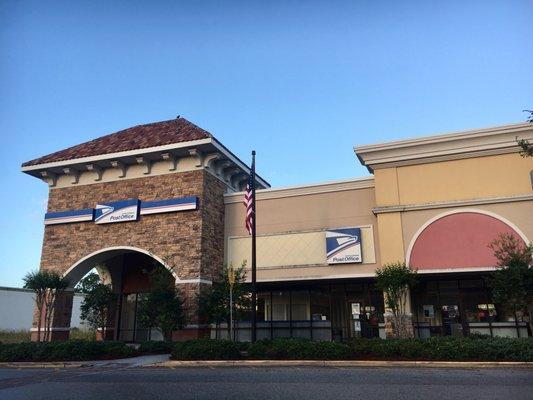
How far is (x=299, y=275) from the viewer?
21.8 m

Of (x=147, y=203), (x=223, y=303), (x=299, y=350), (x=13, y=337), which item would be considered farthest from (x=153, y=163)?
(x=13, y=337)

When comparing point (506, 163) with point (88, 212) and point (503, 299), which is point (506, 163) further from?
point (88, 212)

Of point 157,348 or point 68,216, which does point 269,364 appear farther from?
point 68,216

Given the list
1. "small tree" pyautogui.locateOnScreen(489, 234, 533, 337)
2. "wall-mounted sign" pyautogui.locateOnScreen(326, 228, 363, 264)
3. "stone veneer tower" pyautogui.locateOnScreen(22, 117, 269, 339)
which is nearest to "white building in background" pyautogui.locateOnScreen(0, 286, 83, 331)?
"stone veneer tower" pyautogui.locateOnScreen(22, 117, 269, 339)

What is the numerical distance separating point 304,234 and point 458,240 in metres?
6.83

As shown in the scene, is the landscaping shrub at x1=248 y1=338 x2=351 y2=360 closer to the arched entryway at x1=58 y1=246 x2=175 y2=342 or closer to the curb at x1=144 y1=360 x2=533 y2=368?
the curb at x1=144 y1=360 x2=533 y2=368

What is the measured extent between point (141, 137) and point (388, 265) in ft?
48.3

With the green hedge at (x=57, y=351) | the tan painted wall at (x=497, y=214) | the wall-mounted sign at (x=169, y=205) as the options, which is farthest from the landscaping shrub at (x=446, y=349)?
the wall-mounted sign at (x=169, y=205)

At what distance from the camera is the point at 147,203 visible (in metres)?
23.1

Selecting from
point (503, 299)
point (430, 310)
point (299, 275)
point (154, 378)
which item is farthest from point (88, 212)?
point (503, 299)

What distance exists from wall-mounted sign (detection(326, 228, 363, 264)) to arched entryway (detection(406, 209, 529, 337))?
2.36m

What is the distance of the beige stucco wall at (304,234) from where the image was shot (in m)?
21.2

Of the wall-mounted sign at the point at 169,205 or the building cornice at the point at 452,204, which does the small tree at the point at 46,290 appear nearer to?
the wall-mounted sign at the point at 169,205

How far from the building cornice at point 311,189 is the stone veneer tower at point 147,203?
211cm
